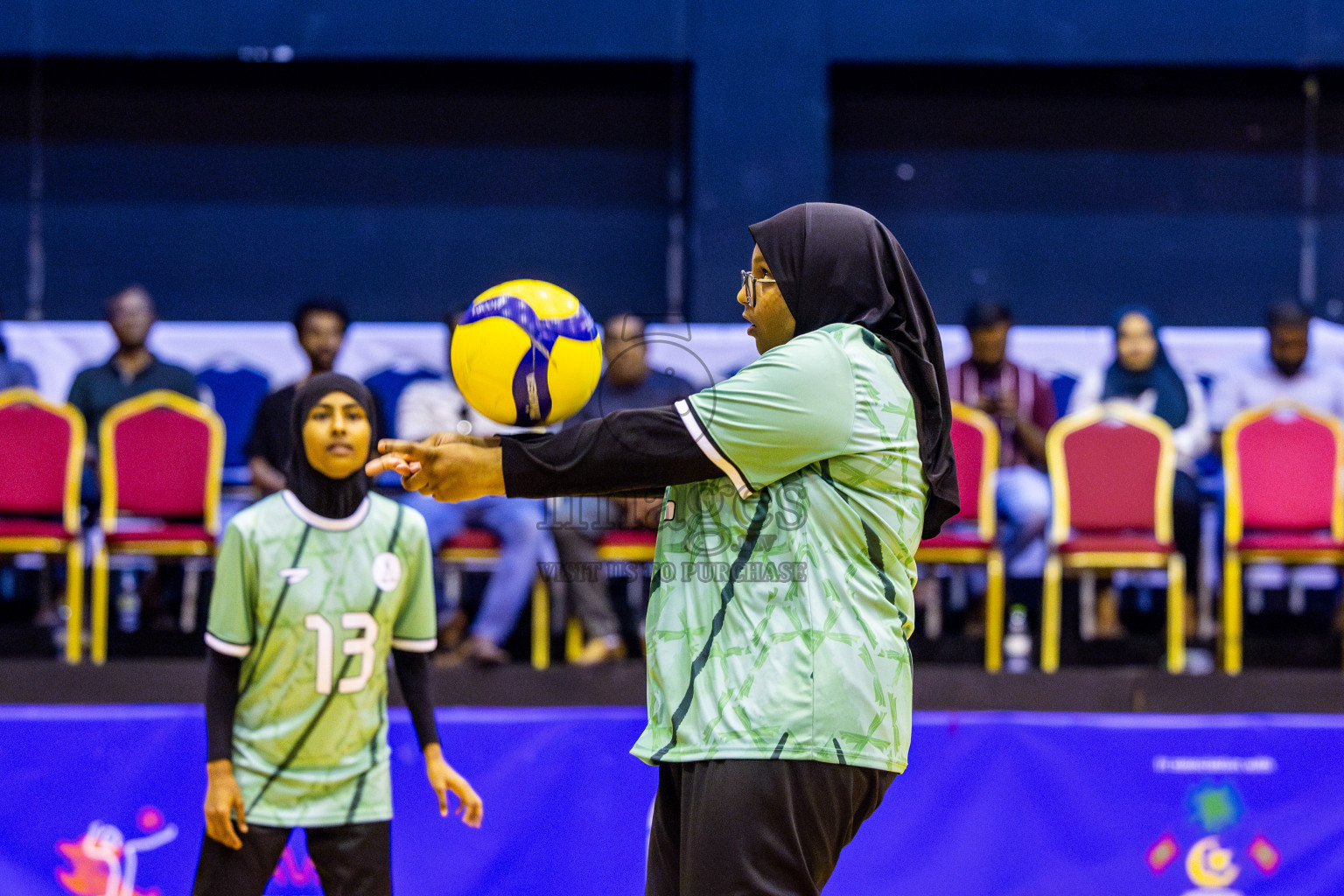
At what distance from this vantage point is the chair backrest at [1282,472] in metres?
6.05

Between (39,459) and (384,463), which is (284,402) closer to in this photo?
(39,459)

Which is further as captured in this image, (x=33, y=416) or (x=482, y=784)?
(x=33, y=416)

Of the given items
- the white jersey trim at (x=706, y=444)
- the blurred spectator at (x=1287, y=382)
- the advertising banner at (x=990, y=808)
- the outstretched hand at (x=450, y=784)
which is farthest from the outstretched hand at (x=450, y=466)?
the blurred spectator at (x=1287, y=382)

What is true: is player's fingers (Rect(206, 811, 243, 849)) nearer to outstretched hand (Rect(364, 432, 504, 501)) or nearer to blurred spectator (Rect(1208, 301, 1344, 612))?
outstretched hand (Rect(364, 432, 504, 501))

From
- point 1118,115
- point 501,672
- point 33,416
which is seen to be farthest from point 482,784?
point 1118,115

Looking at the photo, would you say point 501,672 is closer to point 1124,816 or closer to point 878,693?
point 1124,816

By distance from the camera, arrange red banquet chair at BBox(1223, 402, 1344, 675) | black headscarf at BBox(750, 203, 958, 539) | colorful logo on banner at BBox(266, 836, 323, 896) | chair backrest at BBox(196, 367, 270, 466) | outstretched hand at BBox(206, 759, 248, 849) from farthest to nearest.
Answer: chair backrest at BBox(196, 367, 270, 466) → red banquet chair at BBox(1223, 402, 1344, 675) → colorful logo on banner at BBox(266, 836, 323, 896) → outstretched hand at BBox(206, 759, 248, 849) → black headscarf at BBox(750, 203, 958, 539)

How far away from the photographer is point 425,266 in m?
8.88

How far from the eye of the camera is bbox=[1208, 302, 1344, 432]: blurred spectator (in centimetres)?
693

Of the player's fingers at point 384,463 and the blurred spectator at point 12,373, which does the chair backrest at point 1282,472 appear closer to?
the player's fingers at point 384,463

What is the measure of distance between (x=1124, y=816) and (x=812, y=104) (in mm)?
5047

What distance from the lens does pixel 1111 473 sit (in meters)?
6.04

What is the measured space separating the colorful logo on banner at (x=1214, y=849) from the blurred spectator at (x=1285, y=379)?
2.97m

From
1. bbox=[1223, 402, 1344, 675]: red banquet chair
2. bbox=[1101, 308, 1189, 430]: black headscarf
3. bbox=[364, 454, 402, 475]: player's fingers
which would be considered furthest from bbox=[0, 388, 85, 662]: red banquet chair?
bbox=[1223, 402, 1344, 675]: red banquet chair
